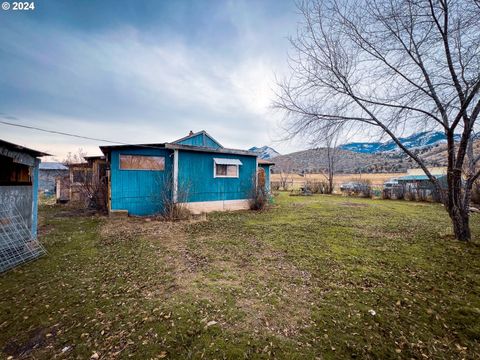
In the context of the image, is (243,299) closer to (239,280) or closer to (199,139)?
(239,280)

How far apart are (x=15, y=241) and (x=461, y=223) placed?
37.0ft

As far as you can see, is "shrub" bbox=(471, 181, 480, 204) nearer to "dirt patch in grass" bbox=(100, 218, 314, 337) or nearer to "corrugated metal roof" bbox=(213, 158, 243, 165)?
"corrugated metal roof" bbox=(213, 158, 243, 165)

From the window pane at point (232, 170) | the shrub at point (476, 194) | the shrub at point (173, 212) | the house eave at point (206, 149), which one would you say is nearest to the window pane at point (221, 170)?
the window pane at point (232, 170)

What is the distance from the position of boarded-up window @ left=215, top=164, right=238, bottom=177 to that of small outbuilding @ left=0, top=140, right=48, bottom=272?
6.60 m

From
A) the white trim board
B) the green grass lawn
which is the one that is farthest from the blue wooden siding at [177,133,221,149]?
the green grass lawn

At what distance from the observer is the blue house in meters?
8.75

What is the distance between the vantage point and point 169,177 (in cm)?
909

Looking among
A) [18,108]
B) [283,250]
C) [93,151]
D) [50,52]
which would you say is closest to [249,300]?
[283,250]

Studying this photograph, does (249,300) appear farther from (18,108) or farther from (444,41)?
(18,108)

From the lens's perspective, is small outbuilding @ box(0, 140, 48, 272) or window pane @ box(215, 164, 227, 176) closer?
small outbuilding @ box(0, 140, 48, 272)

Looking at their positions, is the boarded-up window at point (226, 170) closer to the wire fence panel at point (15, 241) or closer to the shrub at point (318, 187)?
the wire fence panel at point (15, 241)

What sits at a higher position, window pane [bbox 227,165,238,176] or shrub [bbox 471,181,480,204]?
window pane [bbox 227,165,238,176]

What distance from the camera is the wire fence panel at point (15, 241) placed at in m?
4.34

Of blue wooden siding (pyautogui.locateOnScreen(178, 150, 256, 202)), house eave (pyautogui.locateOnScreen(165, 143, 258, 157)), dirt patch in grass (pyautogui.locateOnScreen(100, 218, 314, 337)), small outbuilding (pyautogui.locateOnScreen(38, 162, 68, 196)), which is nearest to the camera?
dirt patch in grass (pyautogui.locateOnScreen(100, 218, 314, 337))
